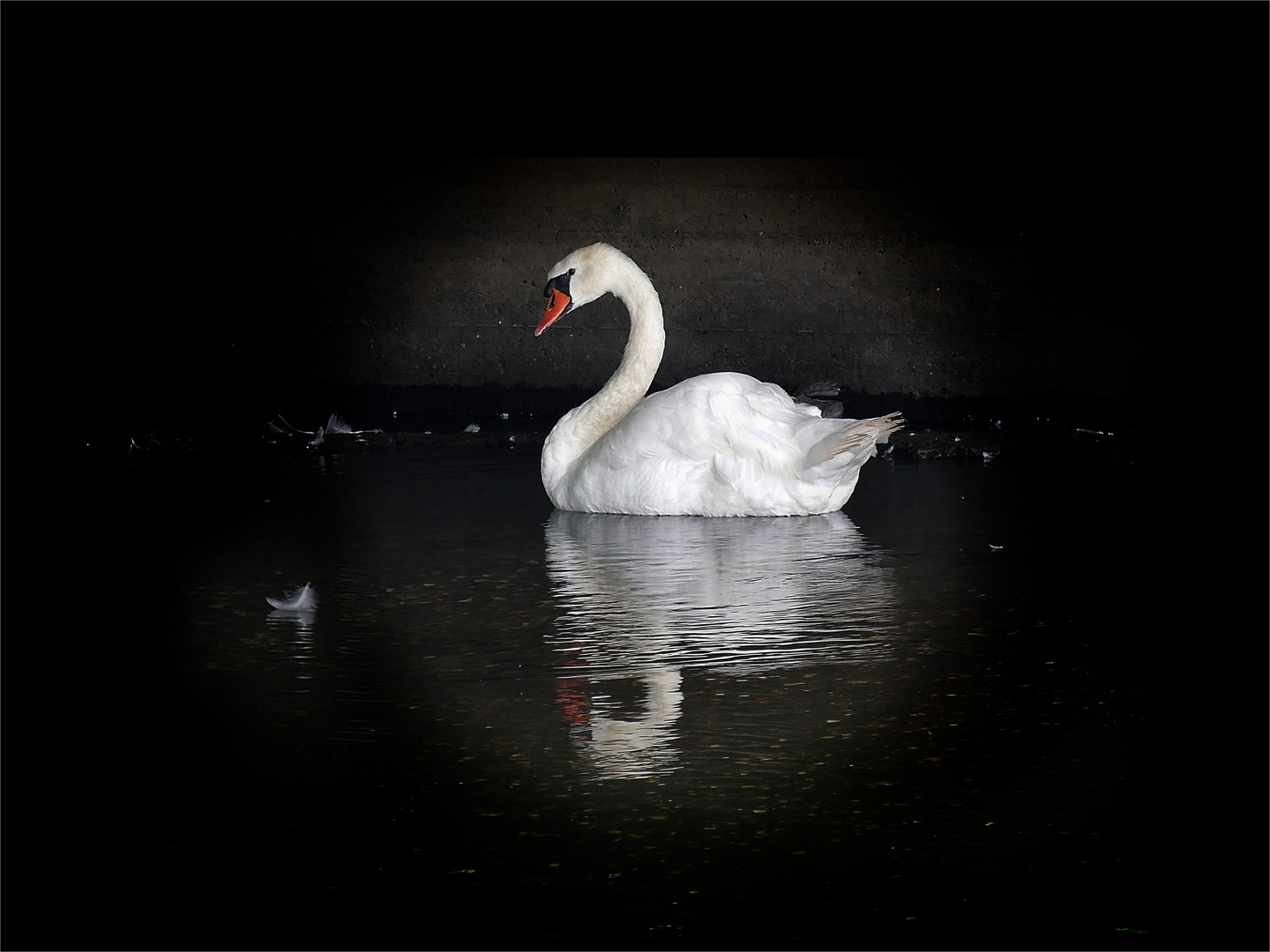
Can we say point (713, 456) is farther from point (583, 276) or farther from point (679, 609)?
point (679, 609)

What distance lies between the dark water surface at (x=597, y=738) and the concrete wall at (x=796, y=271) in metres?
5.11

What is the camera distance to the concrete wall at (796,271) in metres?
11.8

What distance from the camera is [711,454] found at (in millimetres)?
7012

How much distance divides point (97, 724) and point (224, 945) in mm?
1516

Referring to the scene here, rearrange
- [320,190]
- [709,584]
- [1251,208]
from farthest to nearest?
[320,190], [1251,208], [709,584]

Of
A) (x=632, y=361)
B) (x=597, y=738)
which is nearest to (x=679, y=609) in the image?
(x=597, y=738)

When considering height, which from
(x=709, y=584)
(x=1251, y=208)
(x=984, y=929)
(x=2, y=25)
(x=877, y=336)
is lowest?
Result: (x=984, y=929)

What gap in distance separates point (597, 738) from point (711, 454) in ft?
10.5

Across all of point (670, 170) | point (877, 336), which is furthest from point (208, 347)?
point (877, 336)

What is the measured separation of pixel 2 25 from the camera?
483 inches

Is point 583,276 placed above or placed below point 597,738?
above

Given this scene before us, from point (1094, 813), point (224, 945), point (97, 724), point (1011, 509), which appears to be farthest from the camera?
point (1011, 509)

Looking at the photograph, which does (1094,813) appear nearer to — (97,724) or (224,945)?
(224,945)

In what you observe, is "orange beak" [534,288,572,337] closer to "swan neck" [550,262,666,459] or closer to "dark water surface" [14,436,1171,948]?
"swan neck" [550,262,666,459]
